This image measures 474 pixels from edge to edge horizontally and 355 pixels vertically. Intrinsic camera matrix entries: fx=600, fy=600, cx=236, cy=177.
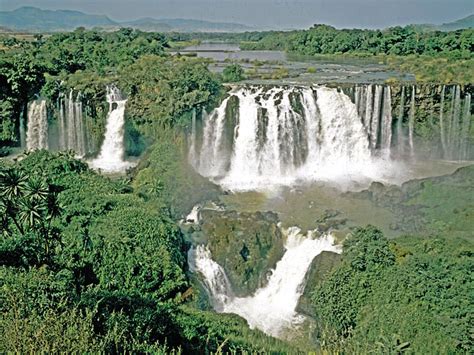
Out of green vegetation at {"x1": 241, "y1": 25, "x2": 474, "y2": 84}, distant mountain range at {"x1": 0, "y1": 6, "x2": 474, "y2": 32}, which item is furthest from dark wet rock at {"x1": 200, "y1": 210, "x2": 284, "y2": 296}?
distant mountain range at {"x1": 0, "y1": 6, "x2": 474, "y2": 32}

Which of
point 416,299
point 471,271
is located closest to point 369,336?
point 416,299

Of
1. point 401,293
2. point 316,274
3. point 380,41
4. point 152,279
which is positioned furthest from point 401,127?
point 380,41

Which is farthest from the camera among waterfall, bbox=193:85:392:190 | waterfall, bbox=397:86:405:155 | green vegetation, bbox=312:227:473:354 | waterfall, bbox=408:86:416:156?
waterfall, bbox=408:86:416:156

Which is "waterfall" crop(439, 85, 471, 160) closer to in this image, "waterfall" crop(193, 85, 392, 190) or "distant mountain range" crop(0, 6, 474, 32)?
"waterfall" crop(193, 85, 392, 190)

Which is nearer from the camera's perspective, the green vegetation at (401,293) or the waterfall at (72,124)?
the green vegetation at (401,293)

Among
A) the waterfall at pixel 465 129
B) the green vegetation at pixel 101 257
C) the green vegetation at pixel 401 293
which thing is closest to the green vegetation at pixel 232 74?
the waterfall at pixel 465 129

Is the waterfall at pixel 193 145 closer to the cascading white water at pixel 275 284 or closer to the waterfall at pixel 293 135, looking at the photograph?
the waterfall at pixel 293 135
